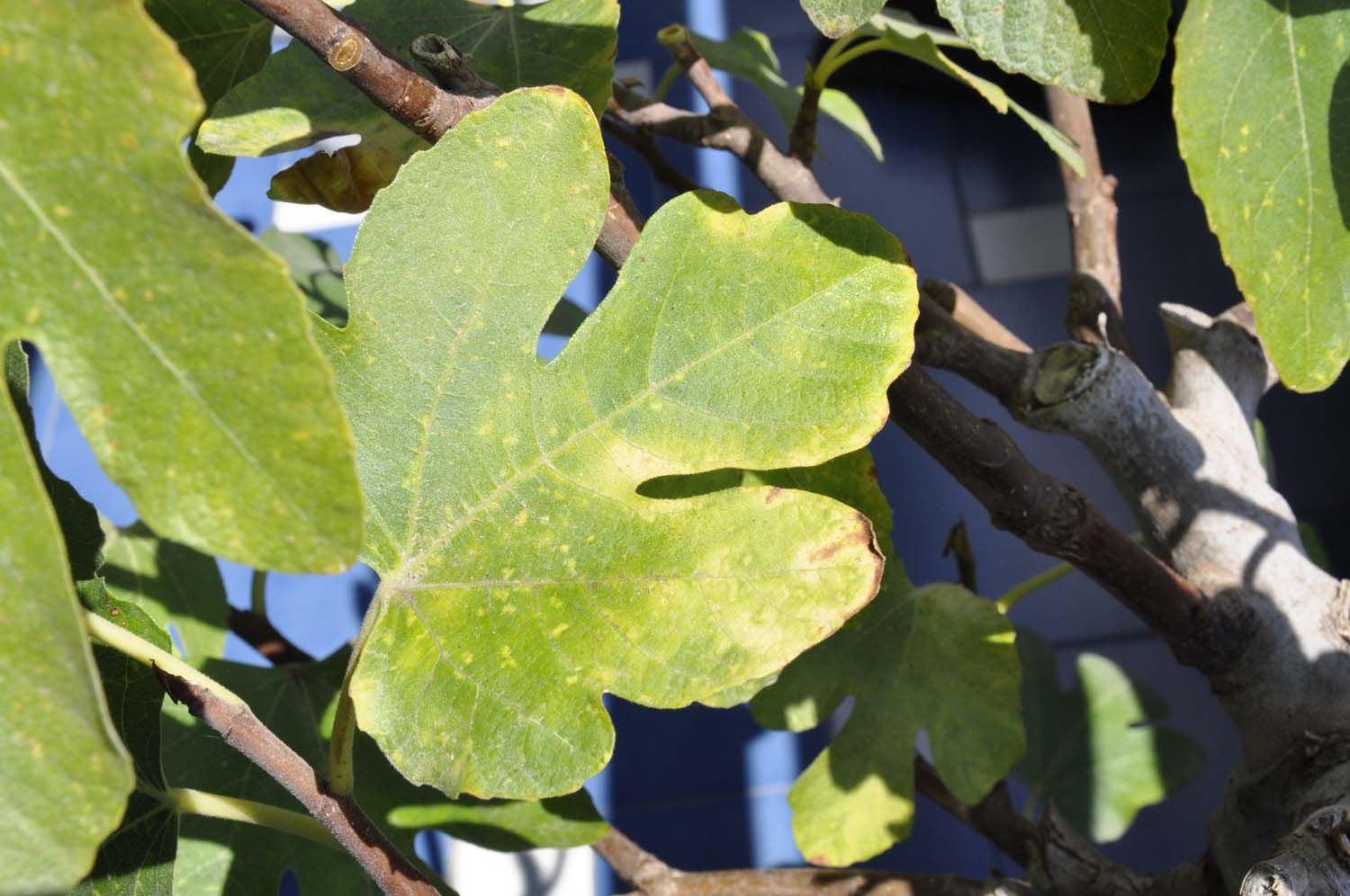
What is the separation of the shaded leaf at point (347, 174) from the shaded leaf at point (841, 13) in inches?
6.0

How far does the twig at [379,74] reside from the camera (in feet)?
0.89

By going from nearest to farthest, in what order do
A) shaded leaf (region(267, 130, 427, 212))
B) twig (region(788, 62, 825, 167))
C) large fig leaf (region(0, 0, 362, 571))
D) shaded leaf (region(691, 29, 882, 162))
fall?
1. large fig leaf (region(0, 0, 362, 571))
2. shaded leaf (region(267, 130, 427, 212))
3. twig (region(788, 62, 825, 167))
4. shaded leaf (region(691, 29, 882, 162))

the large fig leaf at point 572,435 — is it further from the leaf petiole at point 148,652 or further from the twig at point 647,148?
the twig at point 647,148

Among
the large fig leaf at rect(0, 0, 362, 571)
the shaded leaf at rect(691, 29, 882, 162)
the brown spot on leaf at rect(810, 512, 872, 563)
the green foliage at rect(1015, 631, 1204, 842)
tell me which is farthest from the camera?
the green foliage at rect(1015, 631, 1204, 842)

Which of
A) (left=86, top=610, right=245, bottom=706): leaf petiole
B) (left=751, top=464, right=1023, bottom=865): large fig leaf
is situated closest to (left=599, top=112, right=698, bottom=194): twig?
(left=751, top=464, right=1023, bottom=865): large fig leaf

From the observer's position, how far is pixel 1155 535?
19.4 inches

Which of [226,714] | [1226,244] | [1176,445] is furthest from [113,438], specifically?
[1176,445]

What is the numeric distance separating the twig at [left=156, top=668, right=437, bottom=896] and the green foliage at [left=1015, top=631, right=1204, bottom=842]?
620 millimetres

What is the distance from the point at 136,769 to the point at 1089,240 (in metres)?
0.52

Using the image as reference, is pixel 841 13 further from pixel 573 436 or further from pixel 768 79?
pixel 768 79

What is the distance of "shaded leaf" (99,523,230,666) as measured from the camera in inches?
22.0

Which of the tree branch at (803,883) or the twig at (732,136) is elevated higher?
the twig at (732,136)

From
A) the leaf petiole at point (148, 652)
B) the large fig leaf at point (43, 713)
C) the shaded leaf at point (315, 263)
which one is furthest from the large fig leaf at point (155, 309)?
the shaded leaf at point (315, 263)

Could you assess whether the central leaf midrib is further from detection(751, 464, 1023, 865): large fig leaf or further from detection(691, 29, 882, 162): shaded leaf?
detection(691, 29, 882, 162): shaded leaf
